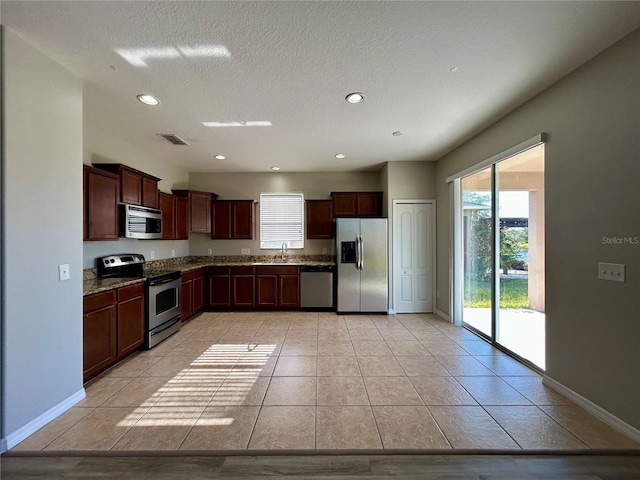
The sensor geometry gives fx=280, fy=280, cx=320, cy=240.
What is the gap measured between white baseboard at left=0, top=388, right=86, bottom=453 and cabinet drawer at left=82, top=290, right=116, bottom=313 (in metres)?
0.67

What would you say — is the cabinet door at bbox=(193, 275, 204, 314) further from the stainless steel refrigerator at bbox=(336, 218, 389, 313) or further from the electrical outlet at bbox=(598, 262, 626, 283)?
the electrical outlet at bbox=(598, 262, 626, 283)

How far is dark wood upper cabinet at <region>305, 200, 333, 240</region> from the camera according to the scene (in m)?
5.41

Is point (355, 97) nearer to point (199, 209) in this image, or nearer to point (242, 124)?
point (242, 124)

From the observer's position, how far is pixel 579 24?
1719 mm

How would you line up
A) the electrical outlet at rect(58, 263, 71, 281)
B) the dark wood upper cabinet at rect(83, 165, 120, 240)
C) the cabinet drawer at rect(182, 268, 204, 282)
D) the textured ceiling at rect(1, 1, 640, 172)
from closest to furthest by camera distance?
the textured ceiling at rect(1, 1, 640, 172) → the electrical outlet at rect(58, 263, 71, 281) → the dark wood upper cabinet at rect(83, 165, 120, 240) → the cabinet drawer at rect(182, 268, 204, 282)

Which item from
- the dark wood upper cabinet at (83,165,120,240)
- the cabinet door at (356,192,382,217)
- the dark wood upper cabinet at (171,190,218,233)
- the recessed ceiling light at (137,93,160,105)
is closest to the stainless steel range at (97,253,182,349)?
the dark wood upper cabinet at (83,165,120,240)

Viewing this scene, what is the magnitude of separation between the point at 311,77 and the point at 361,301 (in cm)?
364

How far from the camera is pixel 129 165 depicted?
3.94 meters

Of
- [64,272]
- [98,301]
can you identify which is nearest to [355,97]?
[64,272]

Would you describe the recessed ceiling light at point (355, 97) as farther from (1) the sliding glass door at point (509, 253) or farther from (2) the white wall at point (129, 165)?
(2) the white wall at point (129, 165)

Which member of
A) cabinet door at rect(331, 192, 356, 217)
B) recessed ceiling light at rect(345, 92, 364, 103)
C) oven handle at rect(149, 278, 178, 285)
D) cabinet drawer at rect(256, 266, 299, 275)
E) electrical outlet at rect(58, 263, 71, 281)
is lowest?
cabinet drawer at rect(256, 266, 299, 275)

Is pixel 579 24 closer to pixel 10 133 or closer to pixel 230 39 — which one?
pixel 230 39

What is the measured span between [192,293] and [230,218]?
161 centimetres

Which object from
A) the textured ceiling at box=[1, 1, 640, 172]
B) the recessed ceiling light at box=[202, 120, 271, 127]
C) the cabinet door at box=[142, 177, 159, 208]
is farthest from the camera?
the cabinet door at box=[142, 177, 159, 208]
